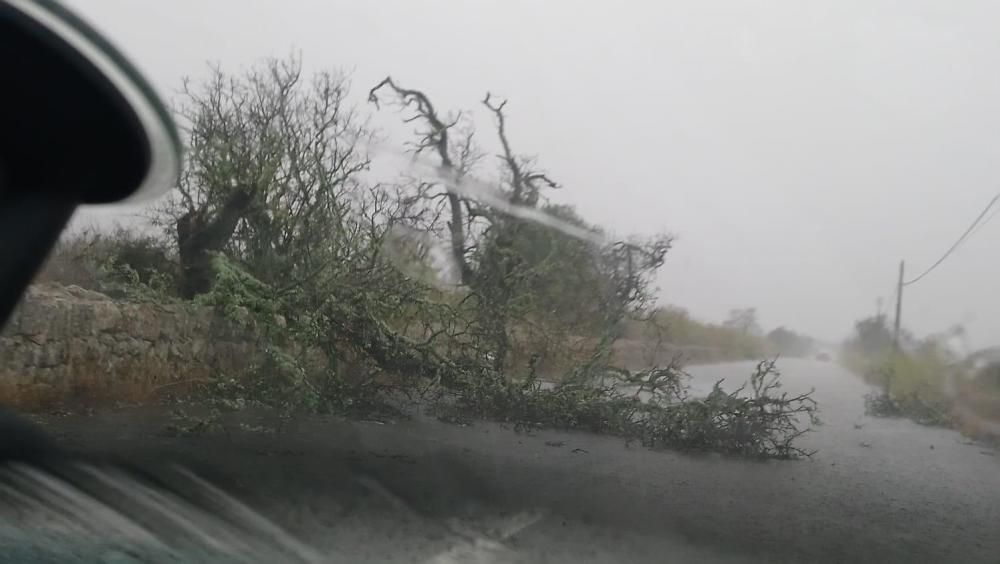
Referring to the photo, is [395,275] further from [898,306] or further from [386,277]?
[898,306]

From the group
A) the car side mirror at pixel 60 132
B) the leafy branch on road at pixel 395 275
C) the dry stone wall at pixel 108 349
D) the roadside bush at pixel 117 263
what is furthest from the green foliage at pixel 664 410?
the car side mirror at pixel 60 132

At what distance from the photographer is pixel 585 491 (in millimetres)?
5449

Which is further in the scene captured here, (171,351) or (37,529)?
(171,351)

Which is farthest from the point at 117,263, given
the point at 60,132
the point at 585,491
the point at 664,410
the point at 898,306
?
the point at 898,306

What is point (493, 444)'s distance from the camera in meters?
6.38

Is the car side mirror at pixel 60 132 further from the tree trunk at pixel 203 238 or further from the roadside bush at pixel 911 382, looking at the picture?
the roadside bush at pixel 911 382

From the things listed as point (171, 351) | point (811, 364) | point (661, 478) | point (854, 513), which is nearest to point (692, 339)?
point (811, 364)

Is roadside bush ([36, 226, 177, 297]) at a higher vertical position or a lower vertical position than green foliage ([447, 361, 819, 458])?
higher

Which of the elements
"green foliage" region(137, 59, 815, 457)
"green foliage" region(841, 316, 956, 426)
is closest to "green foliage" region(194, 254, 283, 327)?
"green foliage" region(137, 59, 815, 457)

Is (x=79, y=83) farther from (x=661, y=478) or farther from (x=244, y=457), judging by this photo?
(x=661, y=478)

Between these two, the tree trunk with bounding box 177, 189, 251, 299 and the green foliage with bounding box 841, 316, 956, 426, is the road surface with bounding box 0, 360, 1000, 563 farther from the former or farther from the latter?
the tree trunk with bounding box 177, 189, 251, 299

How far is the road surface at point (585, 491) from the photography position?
4.57m

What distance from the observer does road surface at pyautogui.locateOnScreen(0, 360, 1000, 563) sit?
4.57m

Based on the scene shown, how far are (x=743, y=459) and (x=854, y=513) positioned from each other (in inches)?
44.8
